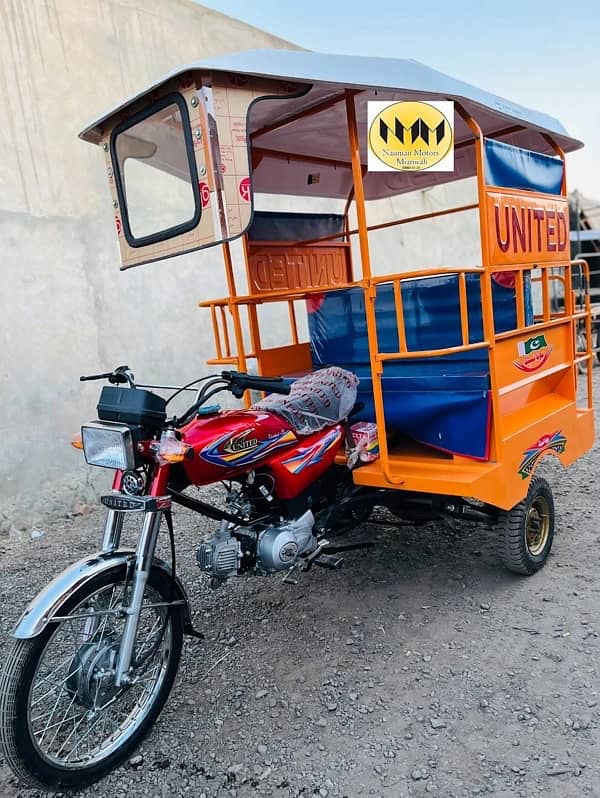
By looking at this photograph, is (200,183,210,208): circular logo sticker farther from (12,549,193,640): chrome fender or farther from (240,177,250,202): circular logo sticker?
(12,549,193,640): chrome fender

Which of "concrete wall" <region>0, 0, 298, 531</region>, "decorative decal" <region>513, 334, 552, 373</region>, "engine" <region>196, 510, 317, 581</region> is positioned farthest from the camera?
"concrete wall" <region>0, 0, 298, 531</region>

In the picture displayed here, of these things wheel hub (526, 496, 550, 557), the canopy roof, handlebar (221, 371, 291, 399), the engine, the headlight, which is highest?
the canopy roof

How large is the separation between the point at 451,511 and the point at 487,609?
1.58ft

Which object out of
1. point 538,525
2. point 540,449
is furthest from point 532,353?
point 538,525

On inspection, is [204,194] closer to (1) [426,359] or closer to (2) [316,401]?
(2) [316,401]

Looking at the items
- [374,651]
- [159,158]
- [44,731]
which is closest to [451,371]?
[374,651]

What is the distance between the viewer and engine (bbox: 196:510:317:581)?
252 cm

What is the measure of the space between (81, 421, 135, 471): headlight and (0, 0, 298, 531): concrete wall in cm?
273

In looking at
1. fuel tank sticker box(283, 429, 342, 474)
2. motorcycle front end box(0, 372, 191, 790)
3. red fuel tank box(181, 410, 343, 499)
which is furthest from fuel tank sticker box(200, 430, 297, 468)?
motorcycle front end box(0, 372, 191, 790)

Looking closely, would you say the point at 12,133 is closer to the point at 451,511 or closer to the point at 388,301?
the point at 388,301

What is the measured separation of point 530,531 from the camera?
333cm

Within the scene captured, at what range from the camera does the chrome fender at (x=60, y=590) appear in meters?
1.93

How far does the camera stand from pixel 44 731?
206 centimetres

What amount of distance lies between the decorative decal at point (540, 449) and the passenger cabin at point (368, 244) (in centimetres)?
2
